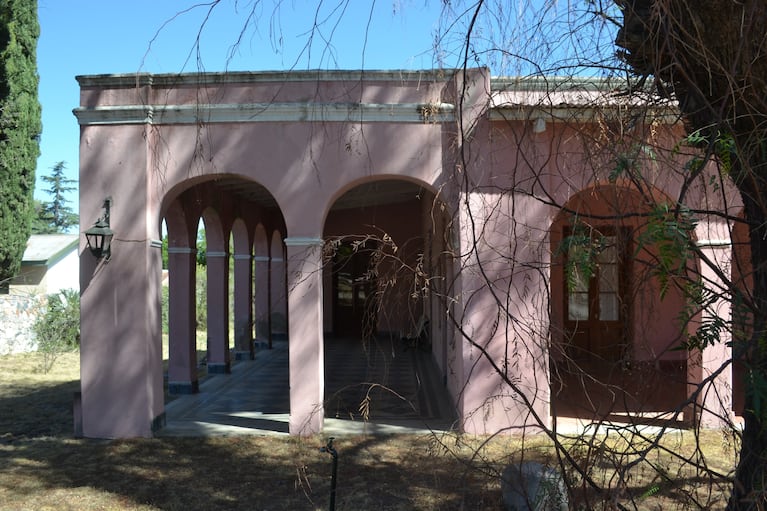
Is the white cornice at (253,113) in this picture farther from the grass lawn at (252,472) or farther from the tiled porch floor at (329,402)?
the grass lawn at (252,472)

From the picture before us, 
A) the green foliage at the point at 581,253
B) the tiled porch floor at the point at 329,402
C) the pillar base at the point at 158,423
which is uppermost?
the green foliage at the point at 581,253

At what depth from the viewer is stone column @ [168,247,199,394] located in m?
9.77

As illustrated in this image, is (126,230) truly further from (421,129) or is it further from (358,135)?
(421,129)

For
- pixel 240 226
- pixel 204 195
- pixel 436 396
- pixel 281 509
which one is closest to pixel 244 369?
pixel 240 226

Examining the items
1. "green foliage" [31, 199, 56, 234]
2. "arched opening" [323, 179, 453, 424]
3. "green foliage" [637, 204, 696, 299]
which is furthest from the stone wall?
"green foliage" [31, 199, 56, 234]

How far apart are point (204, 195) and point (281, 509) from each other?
6.44 metres

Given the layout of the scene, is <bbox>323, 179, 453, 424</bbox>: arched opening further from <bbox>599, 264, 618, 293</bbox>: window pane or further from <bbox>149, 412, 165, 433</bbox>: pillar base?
<bbox>149, 412, 165, 433</bbox>: pillar base

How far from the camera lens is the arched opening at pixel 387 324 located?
8234 millimetres

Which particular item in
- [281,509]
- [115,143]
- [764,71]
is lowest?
[281,509]

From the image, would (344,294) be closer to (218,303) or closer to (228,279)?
(228,279)

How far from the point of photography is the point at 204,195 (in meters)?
10.5

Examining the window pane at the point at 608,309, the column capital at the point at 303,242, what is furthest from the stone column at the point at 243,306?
the window pane at the point at 608,309

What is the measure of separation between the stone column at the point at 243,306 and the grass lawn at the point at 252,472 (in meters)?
5.37

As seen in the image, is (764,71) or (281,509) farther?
(281,509)
